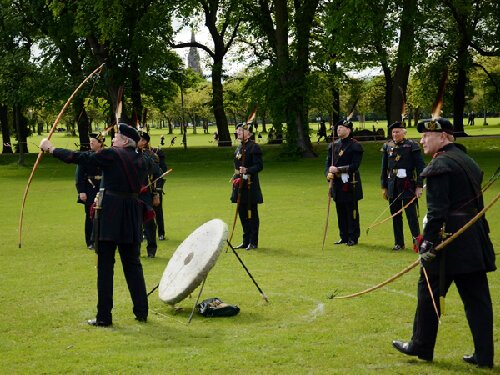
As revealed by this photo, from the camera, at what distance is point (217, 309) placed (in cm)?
912

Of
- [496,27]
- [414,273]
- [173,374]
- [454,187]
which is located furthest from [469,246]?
[496,27]

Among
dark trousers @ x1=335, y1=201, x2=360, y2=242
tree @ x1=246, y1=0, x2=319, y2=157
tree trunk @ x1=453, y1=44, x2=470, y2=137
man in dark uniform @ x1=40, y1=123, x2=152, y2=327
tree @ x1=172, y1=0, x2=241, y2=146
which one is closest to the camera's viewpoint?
man in dark uniform @ x1=40, y1=123, x2=152, y2=327

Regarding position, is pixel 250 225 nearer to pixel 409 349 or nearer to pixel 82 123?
pixel 409 349

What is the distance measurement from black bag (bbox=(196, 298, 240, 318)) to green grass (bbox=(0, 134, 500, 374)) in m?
0.10

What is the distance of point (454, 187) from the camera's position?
6.96m

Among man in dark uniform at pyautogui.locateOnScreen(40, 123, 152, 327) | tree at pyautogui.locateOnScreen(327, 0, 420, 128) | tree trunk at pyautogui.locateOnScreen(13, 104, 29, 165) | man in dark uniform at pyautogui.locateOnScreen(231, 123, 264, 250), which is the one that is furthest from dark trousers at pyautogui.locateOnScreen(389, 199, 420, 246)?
tree trunk at pyautogui.locateOnScreen(13, 104, 29, 165)

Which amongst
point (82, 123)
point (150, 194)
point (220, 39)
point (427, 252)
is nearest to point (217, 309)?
point (427, 252)

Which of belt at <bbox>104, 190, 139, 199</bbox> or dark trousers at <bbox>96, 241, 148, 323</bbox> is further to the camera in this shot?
belt at <bbox>104, 190, 139, 199</bbox>

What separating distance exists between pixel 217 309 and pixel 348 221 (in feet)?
19.8

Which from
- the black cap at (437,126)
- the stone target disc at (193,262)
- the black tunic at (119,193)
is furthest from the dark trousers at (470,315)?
the black tunic at (119,193)

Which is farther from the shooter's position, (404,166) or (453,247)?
(404,166)

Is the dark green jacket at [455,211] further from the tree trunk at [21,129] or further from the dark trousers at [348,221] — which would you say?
the tree trunk at [21,129]

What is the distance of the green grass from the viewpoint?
722cm

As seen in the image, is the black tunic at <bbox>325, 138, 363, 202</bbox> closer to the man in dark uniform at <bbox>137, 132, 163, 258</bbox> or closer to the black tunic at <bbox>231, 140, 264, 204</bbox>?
the black tunic at <bbox>231, 140, 264, 204</bbox>
